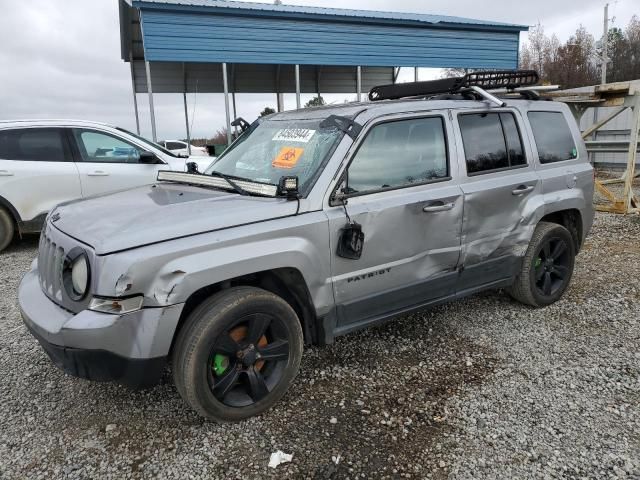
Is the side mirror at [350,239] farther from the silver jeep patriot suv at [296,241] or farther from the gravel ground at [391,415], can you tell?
the gravel ground at [391,415]

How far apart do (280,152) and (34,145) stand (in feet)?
16.8

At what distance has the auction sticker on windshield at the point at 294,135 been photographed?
10.9 feet

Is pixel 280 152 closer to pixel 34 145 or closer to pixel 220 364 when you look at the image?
pixel 220 364

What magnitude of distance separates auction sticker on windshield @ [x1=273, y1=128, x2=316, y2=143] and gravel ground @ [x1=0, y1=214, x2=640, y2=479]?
1.61 m

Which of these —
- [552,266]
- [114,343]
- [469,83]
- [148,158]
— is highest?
[469,83]

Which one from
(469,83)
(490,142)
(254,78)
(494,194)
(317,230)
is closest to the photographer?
(317,230)

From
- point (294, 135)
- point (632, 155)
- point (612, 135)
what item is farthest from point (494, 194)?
point (612, 135)

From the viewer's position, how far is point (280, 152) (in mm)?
3379

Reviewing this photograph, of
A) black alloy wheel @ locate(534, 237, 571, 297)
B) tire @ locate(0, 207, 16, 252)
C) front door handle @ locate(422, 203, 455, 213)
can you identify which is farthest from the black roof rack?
tire @ locate(0, 207, 16, 252)

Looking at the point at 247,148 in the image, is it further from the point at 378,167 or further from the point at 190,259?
the point at 190,259

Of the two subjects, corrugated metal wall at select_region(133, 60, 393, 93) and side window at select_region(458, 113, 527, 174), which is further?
corrugated metal wall at select_region(133, 60, 393, 93)

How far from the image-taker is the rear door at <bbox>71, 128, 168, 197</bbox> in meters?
6.96

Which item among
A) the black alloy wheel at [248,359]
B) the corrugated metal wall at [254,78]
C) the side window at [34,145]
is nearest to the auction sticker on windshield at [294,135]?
the black alloy wheel at [248,359]

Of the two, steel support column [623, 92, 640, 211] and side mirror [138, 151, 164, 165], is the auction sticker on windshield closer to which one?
side mirror [138, 151, 164, 165]
